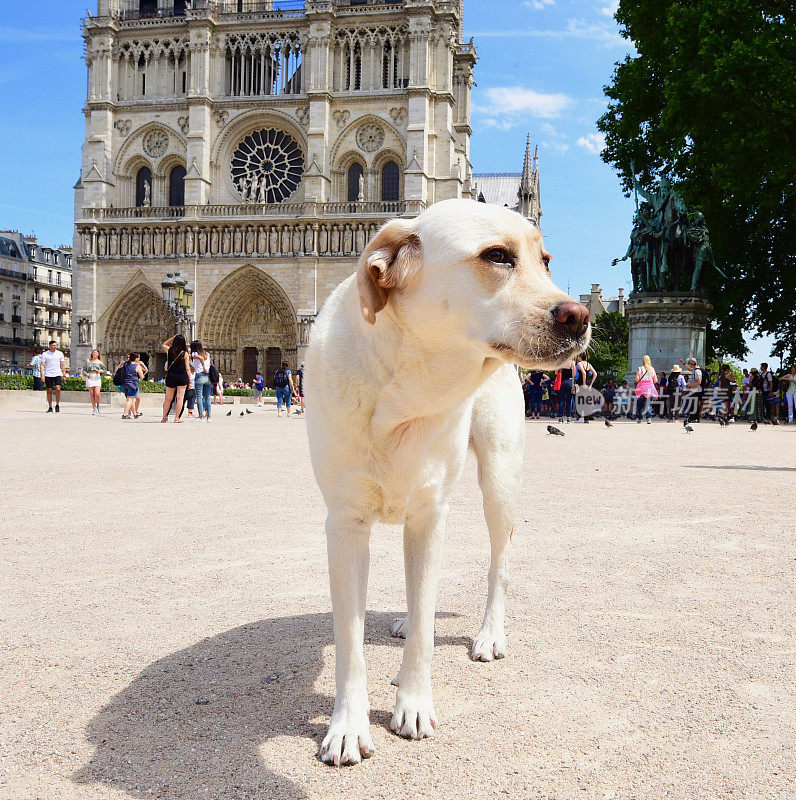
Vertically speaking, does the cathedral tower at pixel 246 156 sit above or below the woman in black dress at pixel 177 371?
above

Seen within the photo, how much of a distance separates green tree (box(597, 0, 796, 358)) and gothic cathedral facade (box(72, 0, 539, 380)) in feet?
59.2

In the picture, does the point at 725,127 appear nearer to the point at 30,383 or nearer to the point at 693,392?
the point at 693,392

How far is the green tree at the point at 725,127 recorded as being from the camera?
1489 centimetres

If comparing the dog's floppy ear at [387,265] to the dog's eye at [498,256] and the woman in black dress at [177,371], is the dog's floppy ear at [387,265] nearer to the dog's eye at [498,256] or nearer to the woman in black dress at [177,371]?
the dog's eye at [498,256]

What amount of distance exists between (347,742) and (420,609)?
1.30 feet

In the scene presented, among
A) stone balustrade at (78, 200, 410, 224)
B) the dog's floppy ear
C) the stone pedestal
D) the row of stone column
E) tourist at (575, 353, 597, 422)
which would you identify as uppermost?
stone balustrade at (78, 200, 410, 224)

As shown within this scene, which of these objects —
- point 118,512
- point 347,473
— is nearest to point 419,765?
point 347,473

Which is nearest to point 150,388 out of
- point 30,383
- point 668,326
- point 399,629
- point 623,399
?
point 30,383

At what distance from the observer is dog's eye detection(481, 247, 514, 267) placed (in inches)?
74.7

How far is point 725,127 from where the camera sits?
15.9 meters

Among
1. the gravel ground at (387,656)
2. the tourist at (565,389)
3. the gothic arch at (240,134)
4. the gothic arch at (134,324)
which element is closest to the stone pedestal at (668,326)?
the tourist at (565,389)

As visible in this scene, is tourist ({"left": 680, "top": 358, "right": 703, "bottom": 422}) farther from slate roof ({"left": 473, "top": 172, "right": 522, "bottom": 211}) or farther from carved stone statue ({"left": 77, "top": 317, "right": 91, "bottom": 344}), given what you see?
slate roof ({"left": 473, "top": 172, "right": 522, "bottom": 211})

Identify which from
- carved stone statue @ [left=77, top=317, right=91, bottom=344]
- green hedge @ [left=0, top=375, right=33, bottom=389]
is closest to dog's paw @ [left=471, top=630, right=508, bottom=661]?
green hedge @ [left=0, top=375, right=33, bottom=389]

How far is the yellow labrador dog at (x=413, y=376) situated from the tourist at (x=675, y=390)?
774 inches
